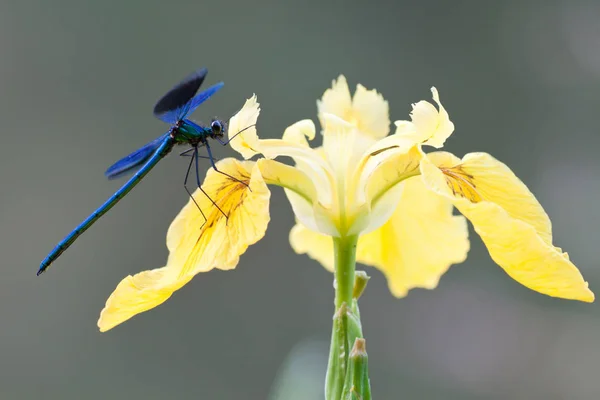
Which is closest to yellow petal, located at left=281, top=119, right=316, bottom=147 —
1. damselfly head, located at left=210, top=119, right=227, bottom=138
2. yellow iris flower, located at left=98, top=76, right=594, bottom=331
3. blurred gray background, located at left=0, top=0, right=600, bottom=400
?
yellow iris flower, located at left=98, top=76, right=594, bottom=331

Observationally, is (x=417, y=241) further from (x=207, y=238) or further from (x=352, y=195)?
(x=207, y=238)

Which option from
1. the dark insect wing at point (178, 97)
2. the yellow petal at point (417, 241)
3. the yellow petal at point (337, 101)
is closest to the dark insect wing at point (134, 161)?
the dark insect wing at point (178, 97)

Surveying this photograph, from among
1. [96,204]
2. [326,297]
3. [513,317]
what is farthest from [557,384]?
[96,204]

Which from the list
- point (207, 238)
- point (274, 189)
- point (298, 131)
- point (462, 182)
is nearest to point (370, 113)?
point (298, 131)

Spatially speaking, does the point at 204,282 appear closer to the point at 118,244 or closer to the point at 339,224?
the point at 118,244

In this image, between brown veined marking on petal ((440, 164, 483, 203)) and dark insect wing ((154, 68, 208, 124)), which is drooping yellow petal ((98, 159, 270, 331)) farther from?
A: brown veined marking on petal ((440, 164, 483, 203))
